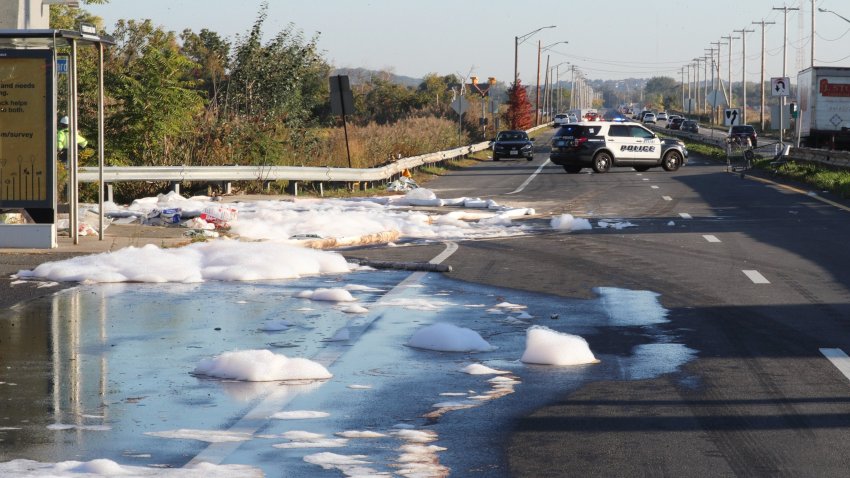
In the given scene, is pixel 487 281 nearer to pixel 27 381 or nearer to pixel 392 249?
pixel 392 249

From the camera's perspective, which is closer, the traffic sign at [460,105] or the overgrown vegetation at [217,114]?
the overgrown vegetation at [217,114]

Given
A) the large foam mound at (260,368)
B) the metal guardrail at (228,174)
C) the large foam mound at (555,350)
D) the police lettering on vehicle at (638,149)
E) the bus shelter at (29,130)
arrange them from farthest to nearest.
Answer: the police lettering on vehicle at (638,149)
the metal guardrail at (228,174)
the bus shelter at (29,130)
the large foam mound at (555,350)
the large foam mound at (260,368)

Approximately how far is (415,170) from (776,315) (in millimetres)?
34668

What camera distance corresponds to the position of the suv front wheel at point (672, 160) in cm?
4806

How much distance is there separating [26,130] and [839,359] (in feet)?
37.4

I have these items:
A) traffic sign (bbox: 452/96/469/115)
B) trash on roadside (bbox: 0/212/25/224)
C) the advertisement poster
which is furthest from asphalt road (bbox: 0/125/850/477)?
traffic sign (bbox: 452/96/469/115)

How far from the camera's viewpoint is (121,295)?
13055 millimetres

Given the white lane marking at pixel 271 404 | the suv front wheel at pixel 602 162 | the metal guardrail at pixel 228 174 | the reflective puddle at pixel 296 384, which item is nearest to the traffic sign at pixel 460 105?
the suv front wheel at pixel 602 162

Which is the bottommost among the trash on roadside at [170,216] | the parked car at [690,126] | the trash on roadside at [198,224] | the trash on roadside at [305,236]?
the trash on roadside at [305,236]

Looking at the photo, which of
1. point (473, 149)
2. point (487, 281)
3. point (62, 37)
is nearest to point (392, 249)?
point (487, 281)

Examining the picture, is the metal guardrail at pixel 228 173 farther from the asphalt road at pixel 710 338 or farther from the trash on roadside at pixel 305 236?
the trash on roadside at pixel 305 236

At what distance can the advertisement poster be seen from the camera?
17.0 metres

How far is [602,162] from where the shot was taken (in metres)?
47.2

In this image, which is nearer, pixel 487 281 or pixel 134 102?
pixel 487 281
